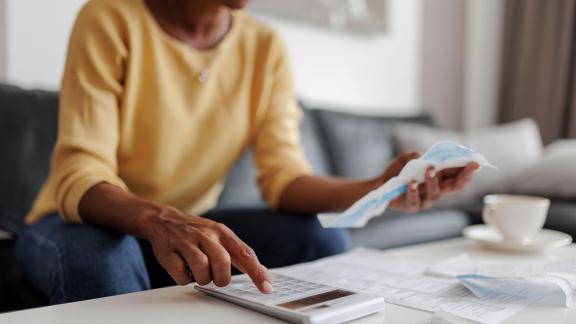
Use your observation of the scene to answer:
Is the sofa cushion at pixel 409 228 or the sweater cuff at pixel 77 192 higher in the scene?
the sweater cuff at pixel 77 192

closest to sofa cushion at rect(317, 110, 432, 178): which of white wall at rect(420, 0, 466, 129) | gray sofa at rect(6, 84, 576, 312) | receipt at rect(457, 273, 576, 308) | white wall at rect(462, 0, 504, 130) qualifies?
gray sofa at rect(6, 84, 576, 312)

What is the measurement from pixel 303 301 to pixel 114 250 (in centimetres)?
31

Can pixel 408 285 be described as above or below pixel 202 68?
below

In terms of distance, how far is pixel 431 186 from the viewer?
0.82 metres

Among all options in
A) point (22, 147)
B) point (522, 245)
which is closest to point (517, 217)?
point (522, 245)

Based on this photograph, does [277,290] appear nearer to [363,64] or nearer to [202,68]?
[202,68]

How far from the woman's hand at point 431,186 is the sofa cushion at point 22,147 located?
2.81 ft

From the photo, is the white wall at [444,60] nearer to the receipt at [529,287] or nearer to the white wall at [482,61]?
the white wall at [482,61]

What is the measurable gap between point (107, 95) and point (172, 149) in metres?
0.16

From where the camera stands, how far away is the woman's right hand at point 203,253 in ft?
1.87

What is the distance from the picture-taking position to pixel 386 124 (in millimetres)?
2285

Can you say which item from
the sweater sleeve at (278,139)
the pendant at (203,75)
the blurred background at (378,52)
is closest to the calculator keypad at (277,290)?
the sweater sleeve at (278,139)

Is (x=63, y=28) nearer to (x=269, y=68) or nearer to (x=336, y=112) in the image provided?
(x=269, y=68)

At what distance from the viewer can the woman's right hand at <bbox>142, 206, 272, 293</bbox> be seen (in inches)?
22.4
